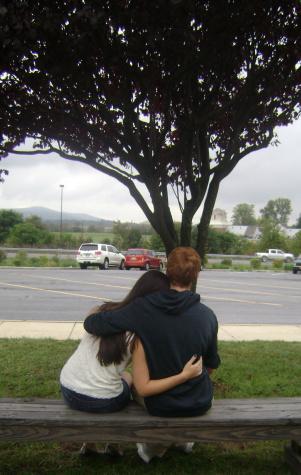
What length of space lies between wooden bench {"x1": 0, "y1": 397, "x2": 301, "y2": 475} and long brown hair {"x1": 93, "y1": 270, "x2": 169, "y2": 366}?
364 mm

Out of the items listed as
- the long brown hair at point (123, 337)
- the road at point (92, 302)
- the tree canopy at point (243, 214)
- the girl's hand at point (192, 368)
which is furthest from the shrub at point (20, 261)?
the tree canopy at point (243, 214)

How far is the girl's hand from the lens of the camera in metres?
2.87

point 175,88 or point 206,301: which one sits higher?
point 175,88

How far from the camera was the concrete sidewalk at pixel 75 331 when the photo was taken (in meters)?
7.87

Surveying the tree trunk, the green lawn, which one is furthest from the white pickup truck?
the tree trunk

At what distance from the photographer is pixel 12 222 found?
196 ft

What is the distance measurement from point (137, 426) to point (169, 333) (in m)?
0.60

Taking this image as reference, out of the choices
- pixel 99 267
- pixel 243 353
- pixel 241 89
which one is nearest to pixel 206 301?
pixel 243 353

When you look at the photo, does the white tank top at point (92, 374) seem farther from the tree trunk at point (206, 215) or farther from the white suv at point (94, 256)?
the white suv at point (94, 256)

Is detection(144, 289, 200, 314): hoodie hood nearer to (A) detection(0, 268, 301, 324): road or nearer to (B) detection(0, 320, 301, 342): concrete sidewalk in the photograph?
(B) detection(0, 320, 301, 342): concrete sidewalk

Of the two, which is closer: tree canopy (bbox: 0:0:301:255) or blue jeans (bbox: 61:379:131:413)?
blue jeans (bbox: 61:379:131:413)

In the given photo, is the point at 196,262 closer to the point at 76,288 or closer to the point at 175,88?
the point at 175,88

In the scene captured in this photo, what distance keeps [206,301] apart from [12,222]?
4946 centimetres

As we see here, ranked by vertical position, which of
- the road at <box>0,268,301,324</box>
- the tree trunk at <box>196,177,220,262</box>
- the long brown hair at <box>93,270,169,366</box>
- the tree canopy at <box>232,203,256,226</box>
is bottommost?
the road at <box>0,268,301,324</box>
